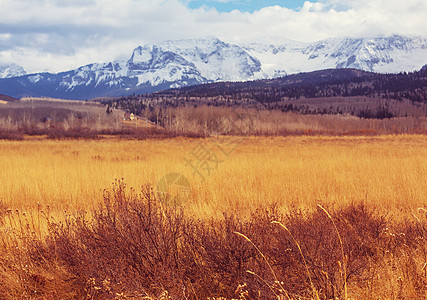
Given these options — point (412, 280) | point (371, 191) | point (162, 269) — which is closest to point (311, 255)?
point (412, 280)

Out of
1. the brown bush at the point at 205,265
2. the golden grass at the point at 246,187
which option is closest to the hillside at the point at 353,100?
the golden grass at the point at 246,187

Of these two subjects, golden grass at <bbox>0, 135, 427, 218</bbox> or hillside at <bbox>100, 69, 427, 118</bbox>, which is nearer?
golden grass at <bbox>0, 135, 427, 218</bbox>

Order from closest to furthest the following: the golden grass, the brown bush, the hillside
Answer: the brown bush → the golden grass → the hillside

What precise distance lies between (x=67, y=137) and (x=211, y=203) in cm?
4995

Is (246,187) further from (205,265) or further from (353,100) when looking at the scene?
(353,100)

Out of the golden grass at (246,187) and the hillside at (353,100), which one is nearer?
the golden grass at (246,187)

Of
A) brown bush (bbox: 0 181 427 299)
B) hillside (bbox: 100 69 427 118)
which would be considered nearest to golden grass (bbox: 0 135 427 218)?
brown bush (bbox: 0 181 427 299)

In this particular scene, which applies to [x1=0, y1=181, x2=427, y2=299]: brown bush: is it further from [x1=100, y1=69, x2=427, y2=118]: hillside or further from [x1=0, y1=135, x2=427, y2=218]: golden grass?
[x1=100, y1=69, x2=427, y2=118]: hillside

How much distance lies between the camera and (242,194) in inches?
367

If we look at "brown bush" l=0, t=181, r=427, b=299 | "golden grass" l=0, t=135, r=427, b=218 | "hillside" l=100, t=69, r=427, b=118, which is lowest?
"golden grass" l=0, t=135, r=427, b=218

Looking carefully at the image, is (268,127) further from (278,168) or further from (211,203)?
(211,203)

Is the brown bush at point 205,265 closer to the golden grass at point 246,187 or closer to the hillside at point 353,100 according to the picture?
the golden grass at point 246,187

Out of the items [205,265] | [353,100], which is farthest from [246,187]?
[353,100]

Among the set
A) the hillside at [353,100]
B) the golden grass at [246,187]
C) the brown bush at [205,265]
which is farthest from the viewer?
the hillside at [353,100]
